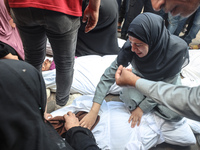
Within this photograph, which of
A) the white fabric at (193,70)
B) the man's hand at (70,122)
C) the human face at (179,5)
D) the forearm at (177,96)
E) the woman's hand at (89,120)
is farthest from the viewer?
the white fabric at (193,70)

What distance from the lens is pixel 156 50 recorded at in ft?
3.55

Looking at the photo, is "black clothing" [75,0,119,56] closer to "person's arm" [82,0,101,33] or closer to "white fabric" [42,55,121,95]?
"white fabric" [42,55,121,95]

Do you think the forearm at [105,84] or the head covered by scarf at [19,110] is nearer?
the head covered by scarf at [19,110]

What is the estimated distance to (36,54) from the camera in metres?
1.00

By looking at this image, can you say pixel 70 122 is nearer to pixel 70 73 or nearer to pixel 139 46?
pixel 70 73

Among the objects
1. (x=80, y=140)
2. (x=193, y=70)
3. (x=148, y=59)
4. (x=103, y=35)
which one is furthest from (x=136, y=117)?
(x=193, y=70)

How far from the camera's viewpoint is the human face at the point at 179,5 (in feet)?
1.77

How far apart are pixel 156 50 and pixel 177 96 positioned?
48cm

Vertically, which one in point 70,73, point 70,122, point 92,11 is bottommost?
point 70,122

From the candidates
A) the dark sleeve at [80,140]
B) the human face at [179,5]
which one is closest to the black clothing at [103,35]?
the human face at [179,5]

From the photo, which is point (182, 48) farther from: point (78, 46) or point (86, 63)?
point (78, 46)

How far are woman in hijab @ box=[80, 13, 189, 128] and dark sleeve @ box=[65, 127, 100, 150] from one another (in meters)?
0.22

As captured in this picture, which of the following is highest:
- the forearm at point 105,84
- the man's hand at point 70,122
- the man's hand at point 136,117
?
the forearm at point 105,84

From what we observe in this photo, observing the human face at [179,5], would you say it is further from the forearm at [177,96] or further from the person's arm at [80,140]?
the person's arm at [80,140]
